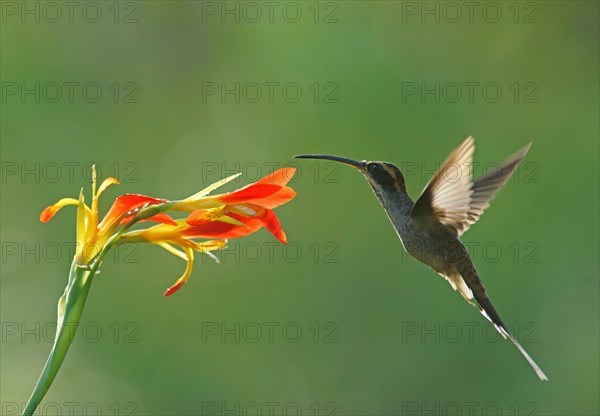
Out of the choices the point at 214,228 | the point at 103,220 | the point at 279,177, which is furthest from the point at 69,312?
the point at 279,177

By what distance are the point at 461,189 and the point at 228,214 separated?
625 millimetres

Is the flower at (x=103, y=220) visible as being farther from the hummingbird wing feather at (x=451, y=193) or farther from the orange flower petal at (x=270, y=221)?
the hummingbird wing feather at (x=451, y=193)

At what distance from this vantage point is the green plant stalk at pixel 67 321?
1.24 m

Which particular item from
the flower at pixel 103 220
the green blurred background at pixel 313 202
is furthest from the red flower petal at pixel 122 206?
the green blurred background at pixel 313 202

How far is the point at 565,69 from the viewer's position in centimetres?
445

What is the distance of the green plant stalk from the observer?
1241mm

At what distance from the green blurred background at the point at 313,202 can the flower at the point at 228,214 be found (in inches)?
89.0

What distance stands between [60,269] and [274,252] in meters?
1.01

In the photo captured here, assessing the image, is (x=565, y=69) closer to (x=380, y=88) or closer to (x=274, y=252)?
(x=380, y=88)

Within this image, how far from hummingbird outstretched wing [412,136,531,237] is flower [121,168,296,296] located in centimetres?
44

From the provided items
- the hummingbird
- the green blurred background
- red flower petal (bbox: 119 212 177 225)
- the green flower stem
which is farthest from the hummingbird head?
the green blurred background

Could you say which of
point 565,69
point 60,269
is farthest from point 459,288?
point 565,69

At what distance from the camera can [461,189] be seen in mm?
1863

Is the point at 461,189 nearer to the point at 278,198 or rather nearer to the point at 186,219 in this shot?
the point at 278,198
